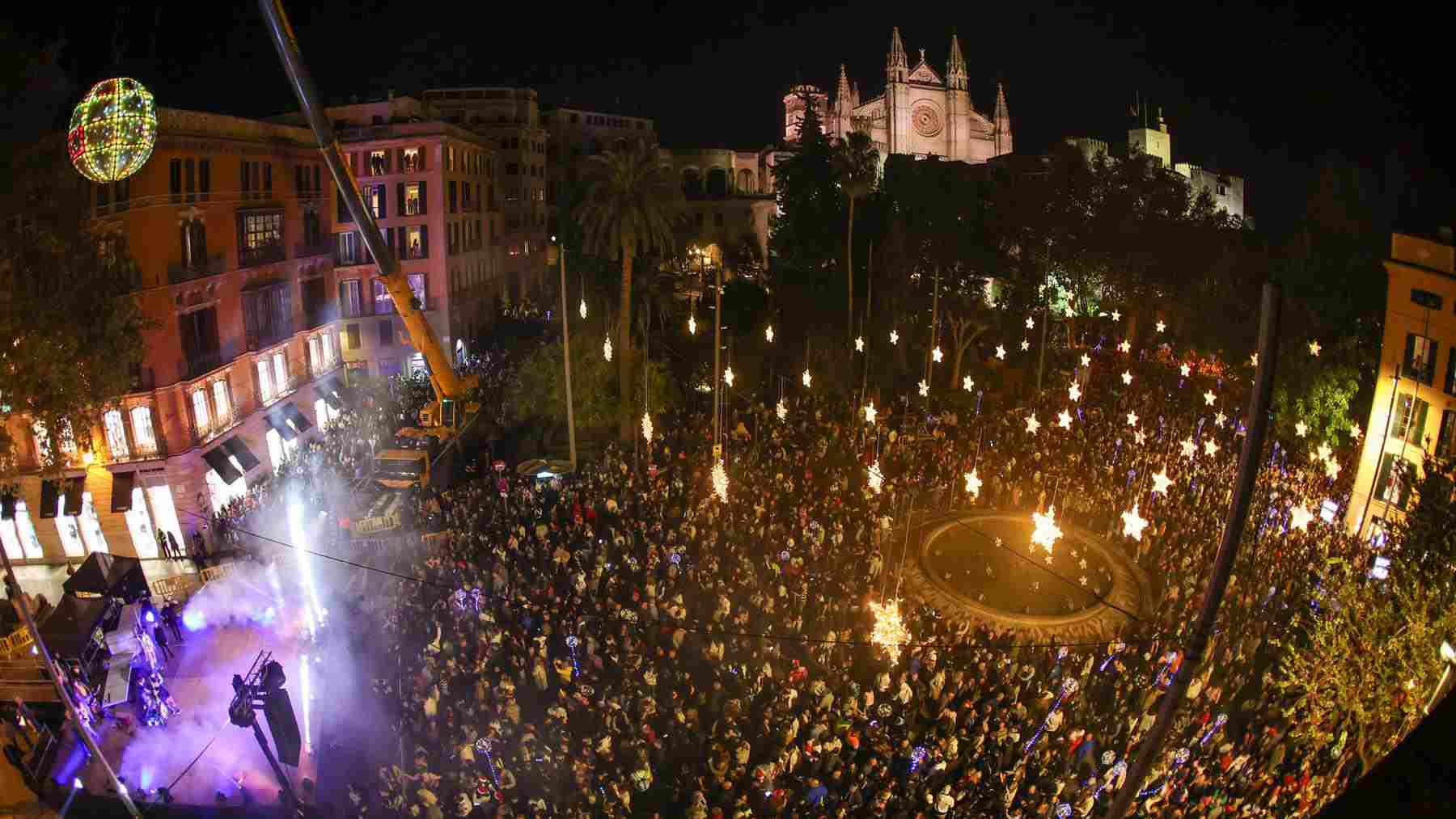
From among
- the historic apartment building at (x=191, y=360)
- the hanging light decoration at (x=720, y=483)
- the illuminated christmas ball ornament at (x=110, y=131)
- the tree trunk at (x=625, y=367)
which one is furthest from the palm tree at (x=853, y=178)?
the illuminated christmas ball ornament at (x=110, y=131)

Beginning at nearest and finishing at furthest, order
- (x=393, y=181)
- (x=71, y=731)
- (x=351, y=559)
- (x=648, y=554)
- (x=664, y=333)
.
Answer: (x=71, y=731), (x=648, y=554), (x=351, y=559), (x=393, y=181), (x=664, y=333)

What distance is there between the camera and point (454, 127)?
4347 centimetres

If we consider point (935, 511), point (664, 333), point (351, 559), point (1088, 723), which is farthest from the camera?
point (664, 333)

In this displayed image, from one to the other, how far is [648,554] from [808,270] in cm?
2586

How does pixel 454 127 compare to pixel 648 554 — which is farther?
pixel 454 127

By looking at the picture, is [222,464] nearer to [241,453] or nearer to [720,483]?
[241,453]

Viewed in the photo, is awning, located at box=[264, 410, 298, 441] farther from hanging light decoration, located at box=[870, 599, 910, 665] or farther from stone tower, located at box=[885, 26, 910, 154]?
stone tower, located at box=[885, 26, 910, 154]

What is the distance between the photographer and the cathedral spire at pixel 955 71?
103 m

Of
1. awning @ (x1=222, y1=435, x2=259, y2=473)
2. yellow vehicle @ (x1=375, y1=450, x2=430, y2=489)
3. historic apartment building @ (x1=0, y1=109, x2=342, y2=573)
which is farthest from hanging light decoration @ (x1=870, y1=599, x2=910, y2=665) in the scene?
awning @ (x1=222, y1=435, x2=259, y2=473)

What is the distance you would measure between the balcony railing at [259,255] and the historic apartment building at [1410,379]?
3512cm

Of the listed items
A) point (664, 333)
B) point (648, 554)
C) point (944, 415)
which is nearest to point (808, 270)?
point (664, 333)

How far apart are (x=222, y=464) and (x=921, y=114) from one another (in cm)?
9250

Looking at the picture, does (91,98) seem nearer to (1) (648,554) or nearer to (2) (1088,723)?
(1) (648,554)

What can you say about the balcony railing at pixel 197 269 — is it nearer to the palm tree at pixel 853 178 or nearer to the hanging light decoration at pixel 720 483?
the hanging light decoration at pixel 720 483
